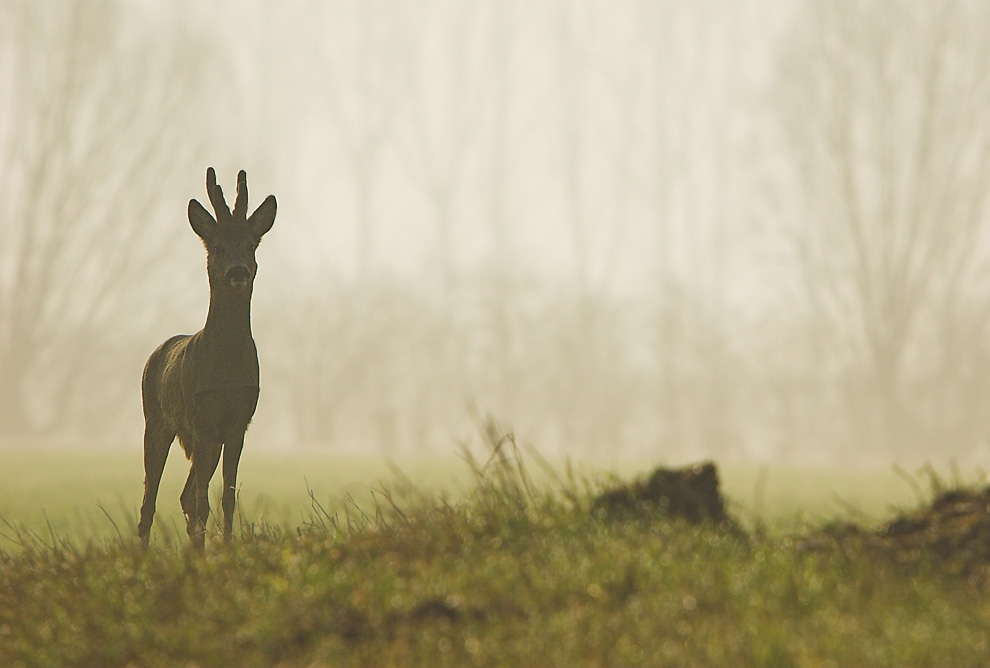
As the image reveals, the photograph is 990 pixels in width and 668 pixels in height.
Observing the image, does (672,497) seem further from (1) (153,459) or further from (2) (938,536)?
(1) (153,459)

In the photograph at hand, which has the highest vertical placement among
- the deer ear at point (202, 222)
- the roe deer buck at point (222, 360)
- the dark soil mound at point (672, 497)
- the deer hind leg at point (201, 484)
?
the deer ear at point (202, 222)

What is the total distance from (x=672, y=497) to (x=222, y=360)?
3.29m

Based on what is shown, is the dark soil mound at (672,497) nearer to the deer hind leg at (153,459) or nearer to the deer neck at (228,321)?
the deer neck at (228,321)

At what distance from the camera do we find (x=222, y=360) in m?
6.48

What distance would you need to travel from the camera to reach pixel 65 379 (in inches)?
1131

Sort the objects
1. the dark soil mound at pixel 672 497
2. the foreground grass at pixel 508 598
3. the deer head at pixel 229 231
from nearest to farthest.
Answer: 1. the foreground grass at pixel 508 598
2. the dark soil mound at pixel 672 497
3. the deer head at pixel 229 231

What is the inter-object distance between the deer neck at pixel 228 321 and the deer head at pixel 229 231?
3.1 inches

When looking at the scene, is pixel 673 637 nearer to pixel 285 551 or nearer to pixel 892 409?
pixel 285 551

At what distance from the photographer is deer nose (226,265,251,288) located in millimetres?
6230

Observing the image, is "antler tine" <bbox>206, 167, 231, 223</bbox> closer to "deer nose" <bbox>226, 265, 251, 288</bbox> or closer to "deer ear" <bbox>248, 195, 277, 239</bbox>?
"deer ear" <bbox>248, 195, 277, 239</bbox>

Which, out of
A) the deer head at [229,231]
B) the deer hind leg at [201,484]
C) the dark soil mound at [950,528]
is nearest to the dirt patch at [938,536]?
the dark soil mound at [950,528]

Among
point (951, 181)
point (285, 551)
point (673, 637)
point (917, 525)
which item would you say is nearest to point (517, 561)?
point (673, 637)

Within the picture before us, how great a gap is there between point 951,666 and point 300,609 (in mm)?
3045

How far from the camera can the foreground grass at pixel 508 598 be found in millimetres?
4086
